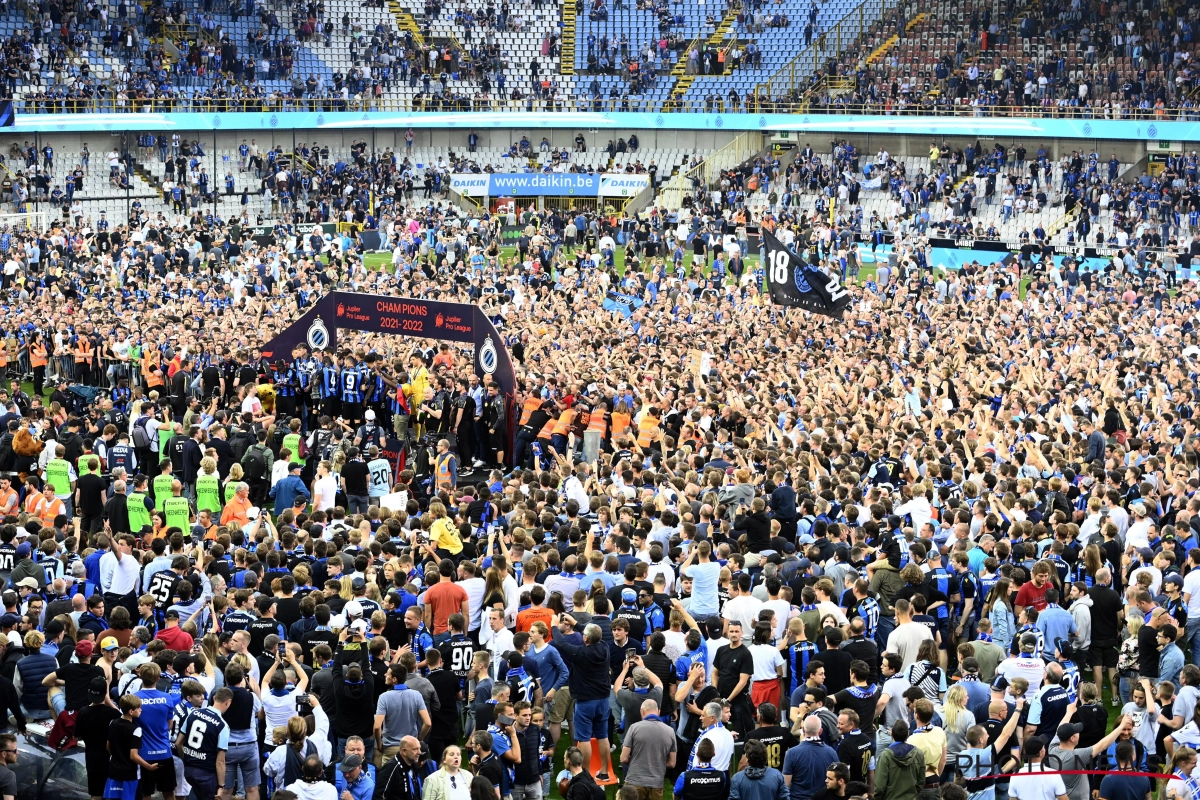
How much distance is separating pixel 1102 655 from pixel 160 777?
7484 millimetres

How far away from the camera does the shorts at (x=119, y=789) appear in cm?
979

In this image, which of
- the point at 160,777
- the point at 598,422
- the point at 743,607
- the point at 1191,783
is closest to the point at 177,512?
the point at 160,777

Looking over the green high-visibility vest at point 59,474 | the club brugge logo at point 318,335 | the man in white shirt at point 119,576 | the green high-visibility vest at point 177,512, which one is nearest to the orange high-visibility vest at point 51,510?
the green high-visibility vest at point 177,512

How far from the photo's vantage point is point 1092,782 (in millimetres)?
9641

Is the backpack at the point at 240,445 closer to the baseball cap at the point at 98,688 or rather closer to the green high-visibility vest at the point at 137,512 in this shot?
the green high-visibility vest at the point at 137,512

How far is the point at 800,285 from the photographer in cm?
2544

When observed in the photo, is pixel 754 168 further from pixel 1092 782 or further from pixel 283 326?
pixel 1092 782

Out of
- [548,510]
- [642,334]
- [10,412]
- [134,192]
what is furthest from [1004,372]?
[134,192]

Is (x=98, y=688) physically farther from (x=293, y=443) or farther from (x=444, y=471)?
(x=293, y=443)

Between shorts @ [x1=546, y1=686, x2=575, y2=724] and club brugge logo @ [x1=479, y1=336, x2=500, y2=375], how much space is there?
33.8 ft

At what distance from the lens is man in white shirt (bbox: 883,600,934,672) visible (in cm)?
1055

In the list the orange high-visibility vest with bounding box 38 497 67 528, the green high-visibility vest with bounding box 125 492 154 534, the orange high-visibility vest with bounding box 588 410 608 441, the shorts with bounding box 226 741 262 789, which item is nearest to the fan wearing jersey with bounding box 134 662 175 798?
the shorts with bounding box 226 741 262 789

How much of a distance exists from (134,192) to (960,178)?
2709 centimetres

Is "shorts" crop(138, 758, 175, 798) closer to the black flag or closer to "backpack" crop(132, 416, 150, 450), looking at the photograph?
"backpack" crop(132, 416, 150, 450)
